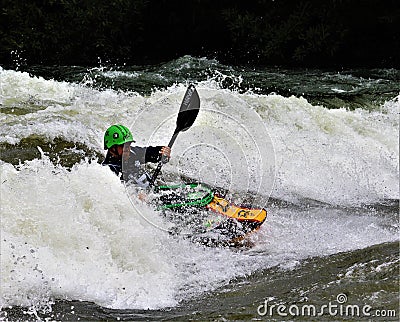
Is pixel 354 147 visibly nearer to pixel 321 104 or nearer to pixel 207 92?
pixel 321 104

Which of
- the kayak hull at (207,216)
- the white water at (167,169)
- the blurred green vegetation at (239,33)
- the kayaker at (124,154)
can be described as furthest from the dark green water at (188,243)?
the blurred green vegetation at (239,33)

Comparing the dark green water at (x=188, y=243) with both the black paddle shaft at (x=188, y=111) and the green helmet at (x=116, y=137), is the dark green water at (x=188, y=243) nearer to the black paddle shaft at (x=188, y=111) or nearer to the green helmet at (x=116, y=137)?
the green helmet at (x=116, y=137)

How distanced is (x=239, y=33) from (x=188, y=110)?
8.37m

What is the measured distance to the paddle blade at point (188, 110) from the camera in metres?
5.62

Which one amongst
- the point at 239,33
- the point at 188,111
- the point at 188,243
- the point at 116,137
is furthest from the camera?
the point at 239,33

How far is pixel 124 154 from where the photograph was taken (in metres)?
5.20

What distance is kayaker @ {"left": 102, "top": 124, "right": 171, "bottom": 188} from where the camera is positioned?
200 inches

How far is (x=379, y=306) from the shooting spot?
3336 mm

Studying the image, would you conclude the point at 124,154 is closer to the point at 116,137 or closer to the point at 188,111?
the point at 116,137

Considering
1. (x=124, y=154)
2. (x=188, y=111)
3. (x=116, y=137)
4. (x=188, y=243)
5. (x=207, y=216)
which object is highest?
(x=188, y=111)

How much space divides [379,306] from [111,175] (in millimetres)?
2312

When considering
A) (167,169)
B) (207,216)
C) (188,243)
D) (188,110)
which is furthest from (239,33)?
(188,243)

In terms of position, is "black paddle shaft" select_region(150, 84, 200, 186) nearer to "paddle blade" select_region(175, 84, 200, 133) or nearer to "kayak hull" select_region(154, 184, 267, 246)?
"paddle blade" select_region(175, 84, 200, 133)

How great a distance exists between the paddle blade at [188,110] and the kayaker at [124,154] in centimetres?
49
